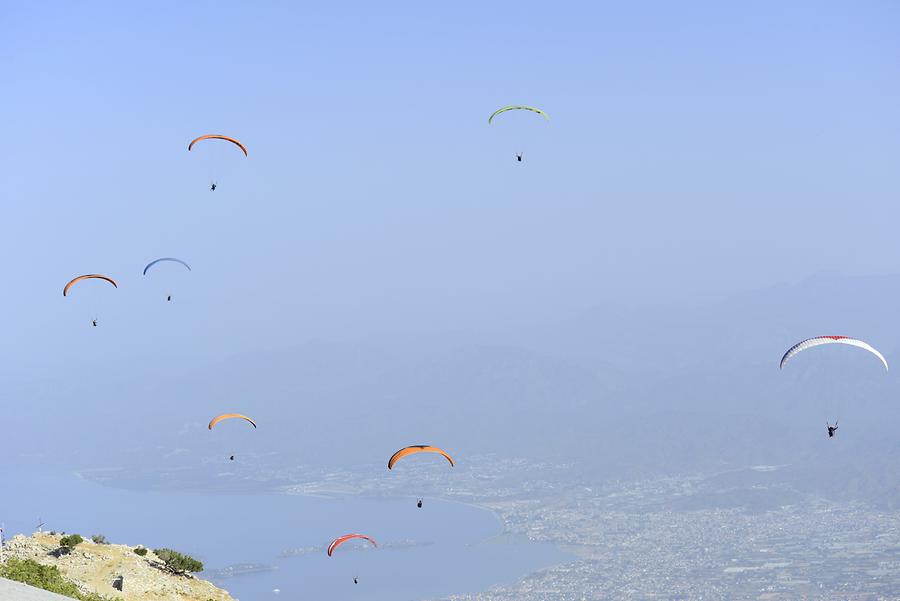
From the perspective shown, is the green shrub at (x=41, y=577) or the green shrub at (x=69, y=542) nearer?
the green shrub at (x=41, y=577)

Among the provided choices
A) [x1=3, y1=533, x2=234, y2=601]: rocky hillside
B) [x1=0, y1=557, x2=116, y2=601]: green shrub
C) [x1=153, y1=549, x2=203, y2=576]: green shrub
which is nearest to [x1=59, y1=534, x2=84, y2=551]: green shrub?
[x1=3, y1=533, x2=234, y2=601]: rocky hillside

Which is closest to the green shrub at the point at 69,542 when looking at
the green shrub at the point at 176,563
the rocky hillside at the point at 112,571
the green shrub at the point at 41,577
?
the rocky hillside at the point at 112,571

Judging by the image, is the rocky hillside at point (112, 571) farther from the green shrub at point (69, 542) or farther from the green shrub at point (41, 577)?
the green shrub at point (41, 577)

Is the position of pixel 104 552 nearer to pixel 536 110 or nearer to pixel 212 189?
pixel 212 189

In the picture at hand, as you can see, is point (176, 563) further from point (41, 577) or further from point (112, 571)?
point (41, 577)

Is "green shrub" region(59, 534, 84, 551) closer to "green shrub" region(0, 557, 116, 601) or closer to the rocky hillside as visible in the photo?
the rocky hillside

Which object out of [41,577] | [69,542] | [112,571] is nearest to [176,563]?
[112,571]

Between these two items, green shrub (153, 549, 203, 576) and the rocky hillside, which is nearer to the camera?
the rocky hillside
